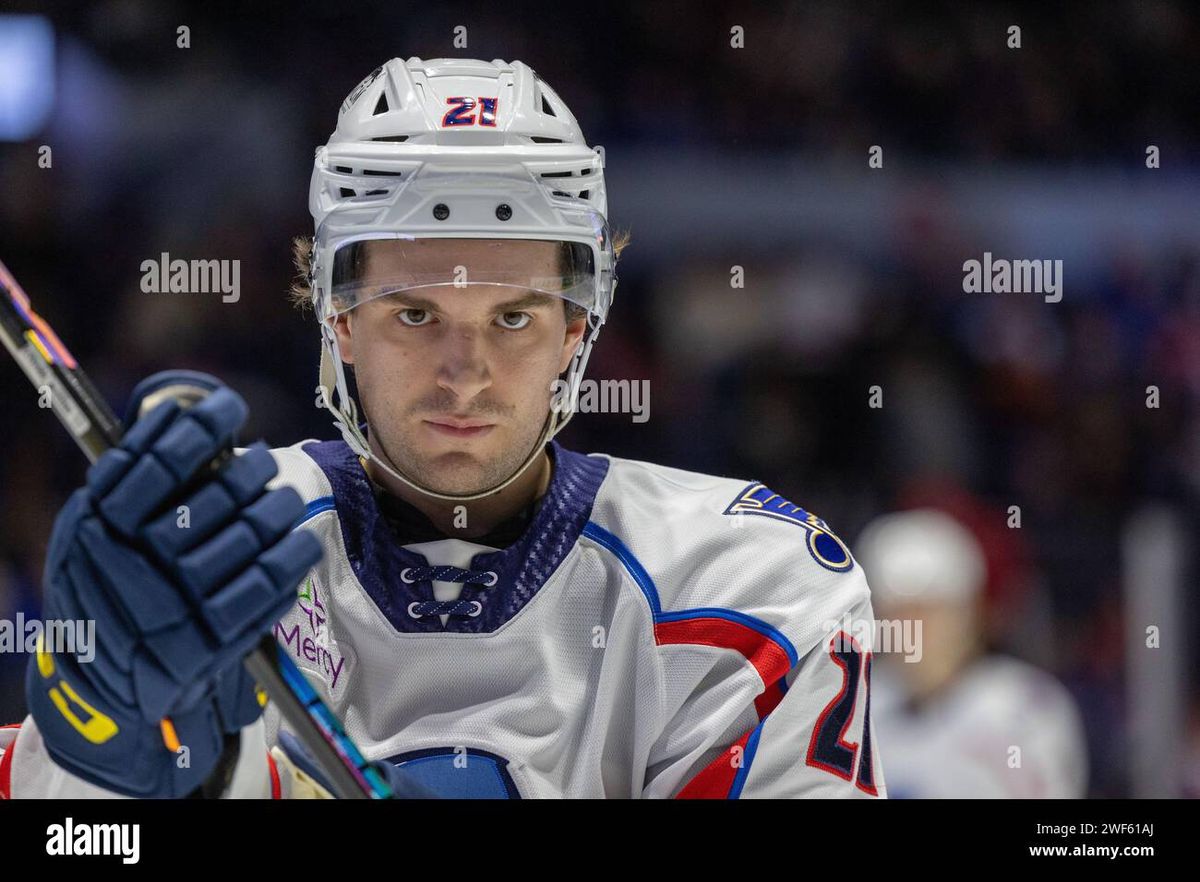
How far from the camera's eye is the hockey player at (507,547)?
1897 millimetres

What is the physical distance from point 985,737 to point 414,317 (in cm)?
146

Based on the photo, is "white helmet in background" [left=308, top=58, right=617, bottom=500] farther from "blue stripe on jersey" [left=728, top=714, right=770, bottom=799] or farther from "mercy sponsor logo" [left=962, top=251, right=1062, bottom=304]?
"mercy sponsor logo" [left=962, top=251, right=1062, bottom=304]

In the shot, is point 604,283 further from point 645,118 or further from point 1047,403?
point 1047,403

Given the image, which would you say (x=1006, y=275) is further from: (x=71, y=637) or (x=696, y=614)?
(x=71, y=637)

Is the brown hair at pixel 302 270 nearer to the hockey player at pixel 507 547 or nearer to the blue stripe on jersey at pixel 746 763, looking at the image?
the hockey player at pixel 507 547

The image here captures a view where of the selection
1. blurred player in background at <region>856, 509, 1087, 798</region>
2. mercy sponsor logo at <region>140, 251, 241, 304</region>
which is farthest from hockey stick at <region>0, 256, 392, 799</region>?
blurred player in background at <region>856, 509, 1087, 798</region>

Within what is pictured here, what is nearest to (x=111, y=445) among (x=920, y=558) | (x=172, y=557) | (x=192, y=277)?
(x=172, y=557)

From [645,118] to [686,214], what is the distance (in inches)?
9.7

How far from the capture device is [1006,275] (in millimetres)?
3201

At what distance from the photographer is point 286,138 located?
2867 millimetres

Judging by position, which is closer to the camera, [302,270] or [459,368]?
[459,368]

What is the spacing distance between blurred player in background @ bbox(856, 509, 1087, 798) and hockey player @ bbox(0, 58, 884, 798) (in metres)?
0.71

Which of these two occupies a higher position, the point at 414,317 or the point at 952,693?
the point at 414,317
